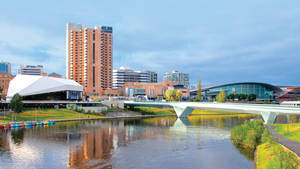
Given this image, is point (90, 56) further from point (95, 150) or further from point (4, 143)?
point (95, 150)

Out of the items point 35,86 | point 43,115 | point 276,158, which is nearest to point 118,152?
point 276,158

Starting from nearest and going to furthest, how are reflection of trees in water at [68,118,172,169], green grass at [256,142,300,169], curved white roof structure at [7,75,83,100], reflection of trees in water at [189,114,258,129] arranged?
green grass at [256,142,300,169] → reflection of trees in water at [68,118,172,169] → reflection of trees in water at [189,114,258,129] → curved white roof structure at [7,75,83,100]

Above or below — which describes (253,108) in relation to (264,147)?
above

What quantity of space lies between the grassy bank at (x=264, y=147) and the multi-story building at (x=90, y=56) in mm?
142325

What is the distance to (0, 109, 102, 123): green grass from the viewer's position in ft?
278

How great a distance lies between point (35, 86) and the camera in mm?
112688

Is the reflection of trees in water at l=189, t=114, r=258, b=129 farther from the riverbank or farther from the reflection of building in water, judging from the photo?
the reflection of building in water

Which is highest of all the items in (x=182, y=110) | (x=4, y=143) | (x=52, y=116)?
(x=182, y=110)

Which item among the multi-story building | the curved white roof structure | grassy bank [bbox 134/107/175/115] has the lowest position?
grassy bank [bbox 134/107/175/115]

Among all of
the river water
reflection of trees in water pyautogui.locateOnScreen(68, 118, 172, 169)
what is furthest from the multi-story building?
reflection of trees in water pyautogui.locateOnScreen(68, 118, 172, 169)

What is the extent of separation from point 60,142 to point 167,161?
24.5 metres

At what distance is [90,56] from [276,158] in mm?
163658

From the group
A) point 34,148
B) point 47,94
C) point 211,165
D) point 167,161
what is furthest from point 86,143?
point 47,94

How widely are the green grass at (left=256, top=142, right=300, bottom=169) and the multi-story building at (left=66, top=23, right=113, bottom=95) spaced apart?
508 feet
